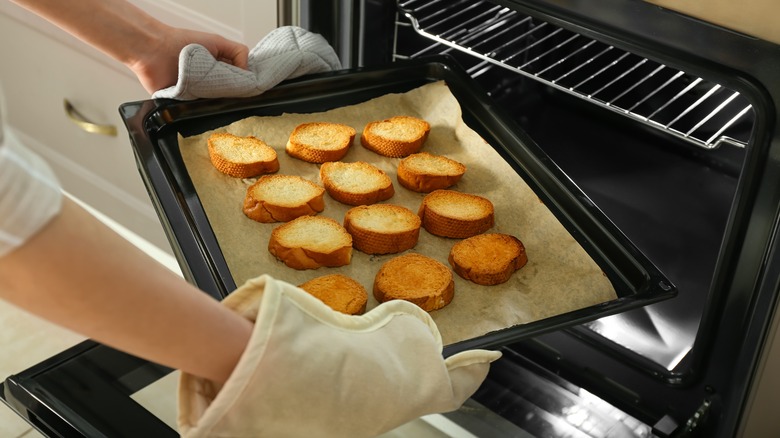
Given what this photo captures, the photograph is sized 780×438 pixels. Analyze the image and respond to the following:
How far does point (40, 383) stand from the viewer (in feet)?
3.27

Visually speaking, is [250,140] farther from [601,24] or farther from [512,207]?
[601,24]

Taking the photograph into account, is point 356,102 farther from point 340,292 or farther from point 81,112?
point 81,112

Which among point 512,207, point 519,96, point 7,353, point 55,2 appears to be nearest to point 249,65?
point 55,2

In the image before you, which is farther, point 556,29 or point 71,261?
point 556,29

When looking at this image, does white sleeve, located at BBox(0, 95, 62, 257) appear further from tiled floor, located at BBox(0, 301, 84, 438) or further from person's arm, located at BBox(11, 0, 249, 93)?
tiled floor, located at BBox(0, 301, 84, 438)

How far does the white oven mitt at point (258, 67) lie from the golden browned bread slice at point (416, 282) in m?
0.32

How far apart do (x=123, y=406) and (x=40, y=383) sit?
10cm

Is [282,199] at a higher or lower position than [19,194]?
lower

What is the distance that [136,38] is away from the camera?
1.14 m

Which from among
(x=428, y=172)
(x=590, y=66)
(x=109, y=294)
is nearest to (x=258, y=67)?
(x=428, y=172)

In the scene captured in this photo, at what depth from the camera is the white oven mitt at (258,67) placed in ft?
3.60

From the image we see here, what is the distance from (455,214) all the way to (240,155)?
0.29m

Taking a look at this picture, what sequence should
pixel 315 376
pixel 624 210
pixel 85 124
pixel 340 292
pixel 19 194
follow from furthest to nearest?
pixel 85 124
pixel 624 210
pixel 340 292
pixel 315 376
pixel 19 194

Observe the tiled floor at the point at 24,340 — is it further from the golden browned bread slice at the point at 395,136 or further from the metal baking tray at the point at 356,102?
the golden browned bread slice at the point at 395,136
